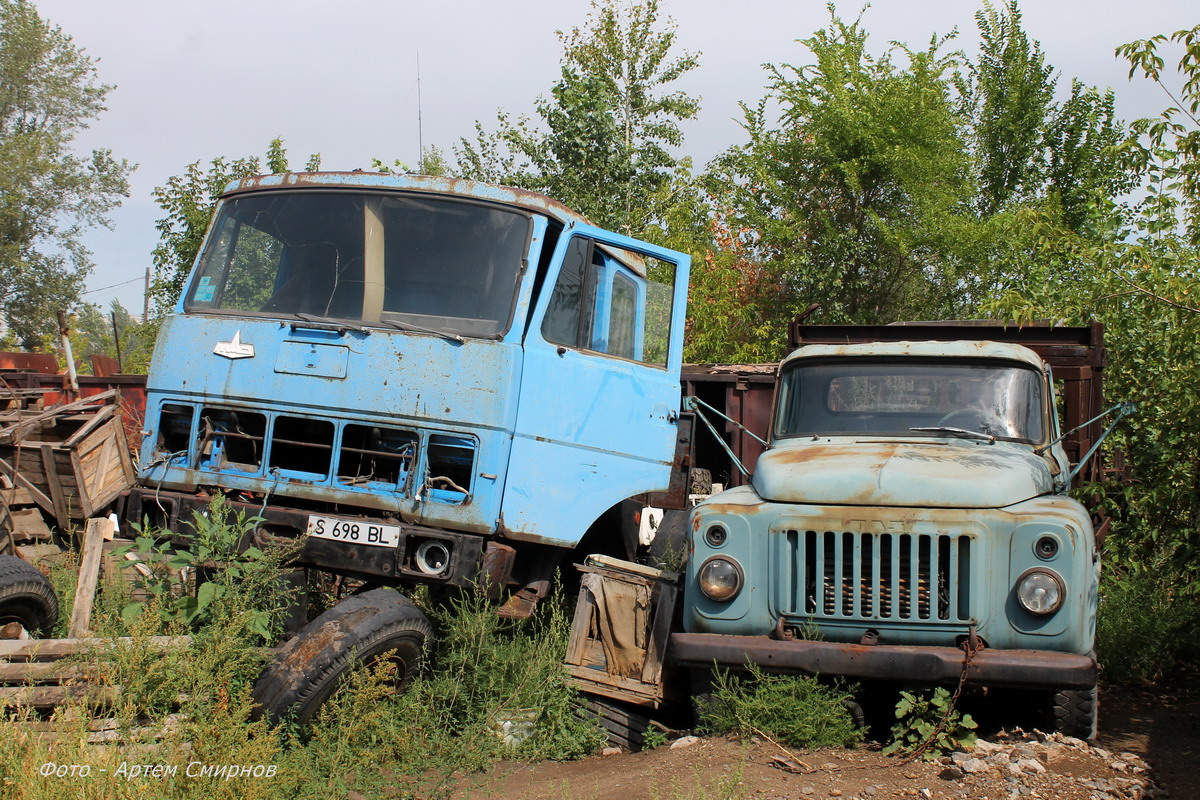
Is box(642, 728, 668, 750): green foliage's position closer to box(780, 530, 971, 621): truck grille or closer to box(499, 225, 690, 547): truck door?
box(780, 530, 971, 621): truck grille

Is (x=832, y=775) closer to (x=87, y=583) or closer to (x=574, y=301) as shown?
(x=574, y=301)

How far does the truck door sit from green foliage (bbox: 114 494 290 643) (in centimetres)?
122

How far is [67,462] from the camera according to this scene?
864 cm

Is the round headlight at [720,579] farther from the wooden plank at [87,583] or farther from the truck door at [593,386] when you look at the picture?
the wooden plank at [87,583]

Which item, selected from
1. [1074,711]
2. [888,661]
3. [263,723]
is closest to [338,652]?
[263,723]

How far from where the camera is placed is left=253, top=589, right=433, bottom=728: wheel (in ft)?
15.4

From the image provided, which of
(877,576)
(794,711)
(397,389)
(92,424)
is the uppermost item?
(397,389)

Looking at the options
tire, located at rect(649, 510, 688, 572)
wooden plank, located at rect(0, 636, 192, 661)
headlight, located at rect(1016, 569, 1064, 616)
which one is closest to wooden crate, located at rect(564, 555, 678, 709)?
tire, located at rect(649, 510, 688, 572)

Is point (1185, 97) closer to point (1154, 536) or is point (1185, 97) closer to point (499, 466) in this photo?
point (1154, 536)

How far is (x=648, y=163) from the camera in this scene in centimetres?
2000

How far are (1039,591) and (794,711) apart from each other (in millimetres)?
1183

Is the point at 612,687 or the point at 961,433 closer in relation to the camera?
the point at 612,687

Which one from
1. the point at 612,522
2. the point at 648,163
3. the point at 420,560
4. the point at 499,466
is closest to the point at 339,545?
the point at 420,560

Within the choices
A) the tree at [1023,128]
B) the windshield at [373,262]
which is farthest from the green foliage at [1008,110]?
the windshield at [373,262]
